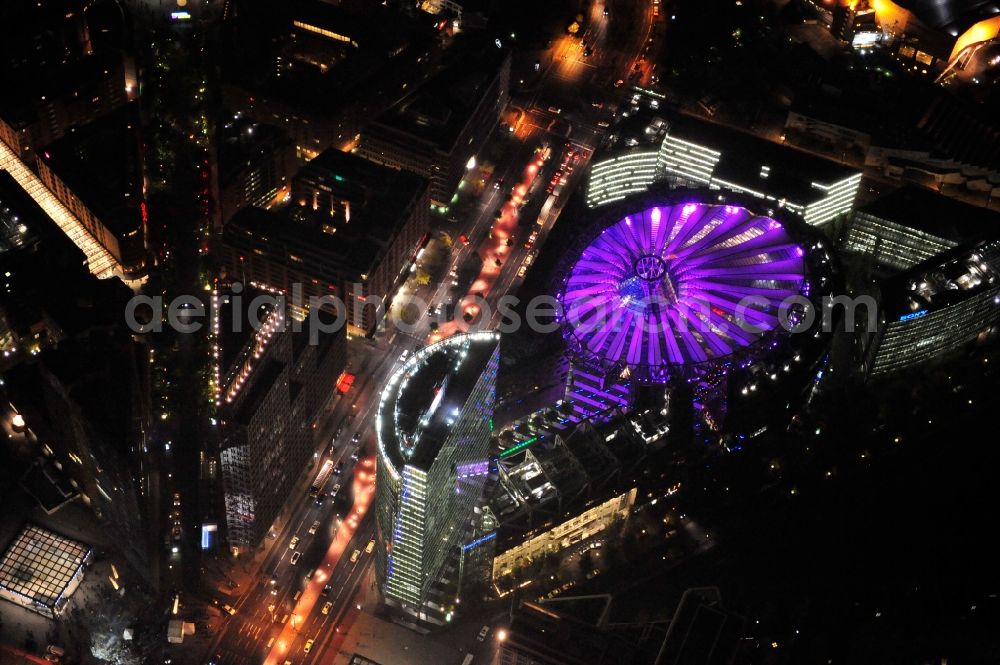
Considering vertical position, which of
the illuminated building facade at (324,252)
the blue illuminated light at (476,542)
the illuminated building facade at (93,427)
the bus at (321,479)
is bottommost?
the illuminated building facade at (93,427)

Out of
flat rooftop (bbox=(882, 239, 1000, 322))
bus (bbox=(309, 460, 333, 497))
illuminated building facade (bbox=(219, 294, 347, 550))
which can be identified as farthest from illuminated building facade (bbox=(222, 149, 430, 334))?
flat rooftop (bbox=(882, 239, 1000, 322))

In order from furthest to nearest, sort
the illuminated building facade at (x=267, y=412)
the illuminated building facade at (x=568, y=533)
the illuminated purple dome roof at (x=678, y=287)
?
the illuminated purple dome roof at (x=678, y=287), the illuminated building facade at (x=568, y=533), the illuminated building facade at (x=267, y=412)

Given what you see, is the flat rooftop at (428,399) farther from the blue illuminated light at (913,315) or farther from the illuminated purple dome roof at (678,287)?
the blue illuminated light at (913,315)

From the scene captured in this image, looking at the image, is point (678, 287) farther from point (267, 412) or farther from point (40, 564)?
point (40, 564)

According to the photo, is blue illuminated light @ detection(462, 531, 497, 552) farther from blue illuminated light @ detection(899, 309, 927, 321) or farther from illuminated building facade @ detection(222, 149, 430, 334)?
blue illuminated light @ detection(899, 309, 927, 321)

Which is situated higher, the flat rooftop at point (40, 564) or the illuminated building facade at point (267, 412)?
the illuminated building facade at point (267, 412)

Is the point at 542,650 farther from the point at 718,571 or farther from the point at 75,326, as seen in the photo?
the point at 75,326

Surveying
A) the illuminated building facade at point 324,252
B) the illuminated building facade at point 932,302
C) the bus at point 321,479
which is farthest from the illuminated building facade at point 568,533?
the illuminated building facade at point 324,252
